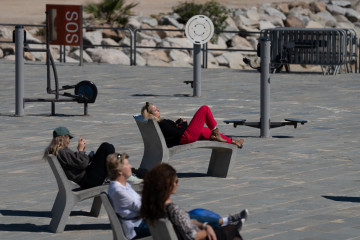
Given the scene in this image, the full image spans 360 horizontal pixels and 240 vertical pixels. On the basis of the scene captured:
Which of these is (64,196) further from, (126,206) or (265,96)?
(265,96)

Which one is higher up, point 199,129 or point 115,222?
point 199,129

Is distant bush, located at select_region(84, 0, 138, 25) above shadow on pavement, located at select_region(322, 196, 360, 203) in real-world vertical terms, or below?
above

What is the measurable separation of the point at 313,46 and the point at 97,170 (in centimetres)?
2147

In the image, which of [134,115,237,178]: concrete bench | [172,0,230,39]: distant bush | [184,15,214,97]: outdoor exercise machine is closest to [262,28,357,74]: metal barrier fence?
[184,15,214,97]: outdoor exercise machine

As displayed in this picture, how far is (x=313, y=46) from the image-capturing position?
30672 millimetres

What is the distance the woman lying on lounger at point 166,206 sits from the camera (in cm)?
698

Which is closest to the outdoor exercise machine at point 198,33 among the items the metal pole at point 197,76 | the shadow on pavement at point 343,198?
the metal pole at point 197,76

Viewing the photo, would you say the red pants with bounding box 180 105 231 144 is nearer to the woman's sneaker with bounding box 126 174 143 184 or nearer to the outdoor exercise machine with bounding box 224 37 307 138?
the woman's sneaker with bounding box 126 174 143 184

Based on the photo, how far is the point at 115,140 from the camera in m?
15.8

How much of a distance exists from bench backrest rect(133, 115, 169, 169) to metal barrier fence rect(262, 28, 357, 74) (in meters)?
18.2

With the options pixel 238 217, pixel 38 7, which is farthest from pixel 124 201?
pixel 38 7

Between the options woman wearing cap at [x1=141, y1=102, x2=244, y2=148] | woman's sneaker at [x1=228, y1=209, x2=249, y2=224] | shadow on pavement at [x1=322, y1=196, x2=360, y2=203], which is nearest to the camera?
woman's sneaker at [x1=228, y1=209, x2=249, y2=224]

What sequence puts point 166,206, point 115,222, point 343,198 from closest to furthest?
point 166,206 < point 115,222 < point 343,198

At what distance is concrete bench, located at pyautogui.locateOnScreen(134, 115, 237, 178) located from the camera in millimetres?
11914
